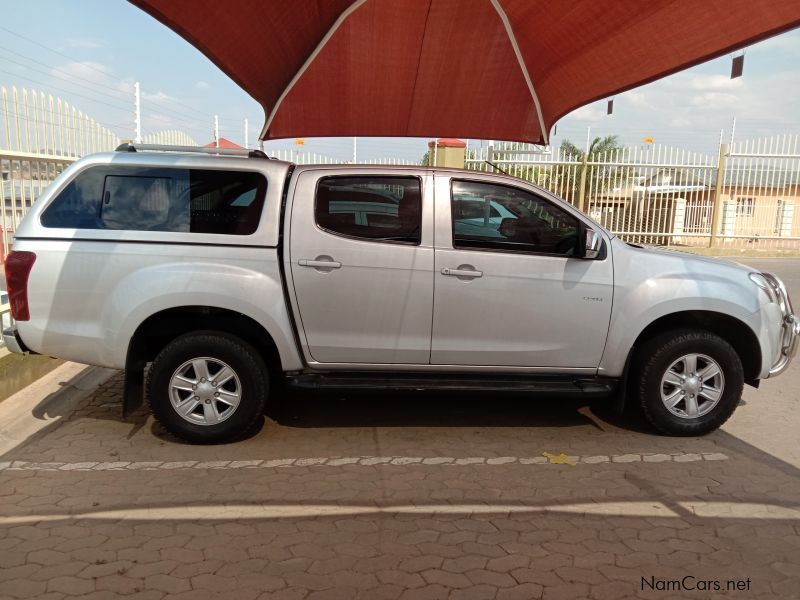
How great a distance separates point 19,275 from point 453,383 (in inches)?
119

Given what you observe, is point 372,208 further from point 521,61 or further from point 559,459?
point 521,61

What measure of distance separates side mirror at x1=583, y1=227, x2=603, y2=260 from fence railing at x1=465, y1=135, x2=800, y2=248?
40.5 feet

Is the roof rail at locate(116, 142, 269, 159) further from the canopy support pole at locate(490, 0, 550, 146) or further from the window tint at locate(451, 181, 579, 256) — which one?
the canopy support pole at locate(490, 0, 550, 146)

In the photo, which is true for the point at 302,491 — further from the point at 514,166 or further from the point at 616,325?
the point at 514,166

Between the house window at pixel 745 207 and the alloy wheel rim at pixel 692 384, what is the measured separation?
15.7m

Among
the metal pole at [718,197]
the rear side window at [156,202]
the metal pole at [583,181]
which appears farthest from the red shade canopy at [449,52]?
the metal pole at [718,197]

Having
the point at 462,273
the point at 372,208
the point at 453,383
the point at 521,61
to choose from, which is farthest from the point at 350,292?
the point at 521,61

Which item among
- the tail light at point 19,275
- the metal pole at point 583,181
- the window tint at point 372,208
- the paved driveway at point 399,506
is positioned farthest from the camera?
the metal pole at point 583,181

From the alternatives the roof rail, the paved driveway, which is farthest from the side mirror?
the roof rail

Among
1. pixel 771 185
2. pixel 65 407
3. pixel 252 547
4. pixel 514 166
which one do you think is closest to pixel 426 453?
pixel 252 547

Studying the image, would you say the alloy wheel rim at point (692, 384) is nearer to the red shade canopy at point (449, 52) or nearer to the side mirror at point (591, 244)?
the side mirror at point (591, 244)

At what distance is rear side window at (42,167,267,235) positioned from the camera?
168 inches

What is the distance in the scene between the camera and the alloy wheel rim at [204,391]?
4312 mm

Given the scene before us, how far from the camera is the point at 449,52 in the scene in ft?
20.1
